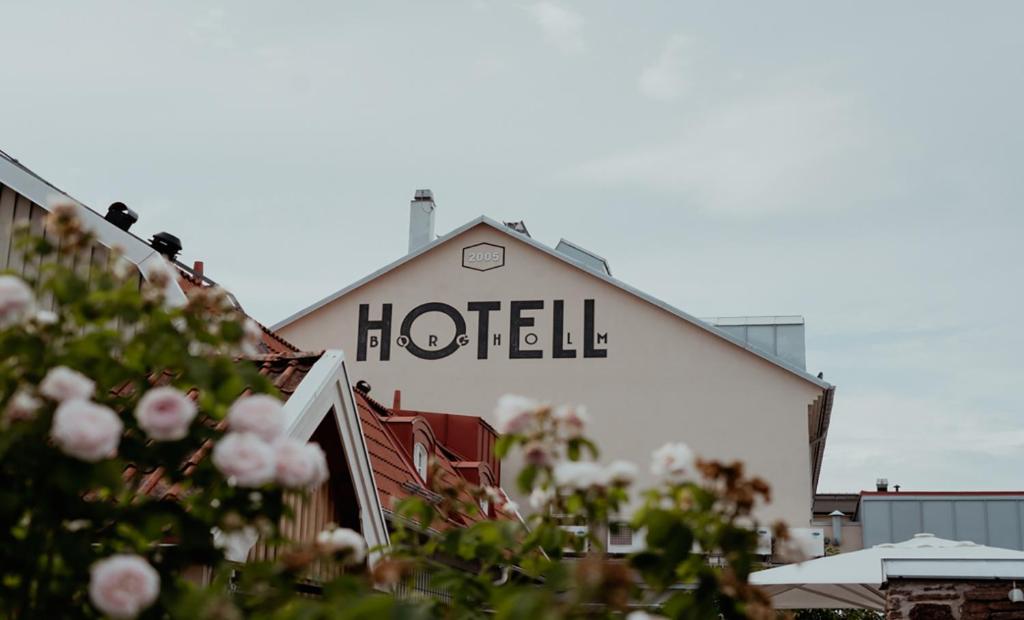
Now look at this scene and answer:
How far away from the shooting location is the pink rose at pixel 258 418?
3521 mm

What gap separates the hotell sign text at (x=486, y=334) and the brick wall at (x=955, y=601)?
13743 millimetres

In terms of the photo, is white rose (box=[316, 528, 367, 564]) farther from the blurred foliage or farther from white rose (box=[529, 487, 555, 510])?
white rose (box=[529, 487, 555, 510])

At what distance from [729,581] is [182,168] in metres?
6.02

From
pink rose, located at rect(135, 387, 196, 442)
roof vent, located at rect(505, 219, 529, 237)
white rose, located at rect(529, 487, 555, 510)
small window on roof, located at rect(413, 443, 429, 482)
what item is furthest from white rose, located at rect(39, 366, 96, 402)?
roof vent, located at rect(505, 219, 529, 237)

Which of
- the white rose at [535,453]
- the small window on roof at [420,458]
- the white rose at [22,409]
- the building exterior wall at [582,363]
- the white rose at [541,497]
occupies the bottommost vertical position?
the white rose at [541,497]

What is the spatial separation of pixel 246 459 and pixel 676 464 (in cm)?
122

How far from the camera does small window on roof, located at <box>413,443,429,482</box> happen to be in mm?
15547

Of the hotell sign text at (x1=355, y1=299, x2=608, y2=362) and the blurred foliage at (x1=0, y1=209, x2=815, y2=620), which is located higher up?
the hotell sign text at (x1=355, y1=299, x2=608, y2=362)

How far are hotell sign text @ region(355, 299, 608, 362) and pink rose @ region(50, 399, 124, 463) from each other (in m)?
22.4

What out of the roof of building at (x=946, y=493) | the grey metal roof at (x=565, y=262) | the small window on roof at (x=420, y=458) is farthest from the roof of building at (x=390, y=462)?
the roof of building at (x=946, y=493)

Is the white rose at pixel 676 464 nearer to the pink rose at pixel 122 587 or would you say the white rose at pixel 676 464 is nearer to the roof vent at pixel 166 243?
the pink rose at pixel 122 587

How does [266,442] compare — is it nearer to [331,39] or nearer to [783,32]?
[331,39]

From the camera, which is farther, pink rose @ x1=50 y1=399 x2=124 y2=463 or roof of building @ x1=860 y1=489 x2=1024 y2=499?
roof of building @ x1=860 y1=489 x2=1024 y2=499

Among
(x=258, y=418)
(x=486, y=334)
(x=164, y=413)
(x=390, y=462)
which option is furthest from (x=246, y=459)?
(x=486, y=334)
